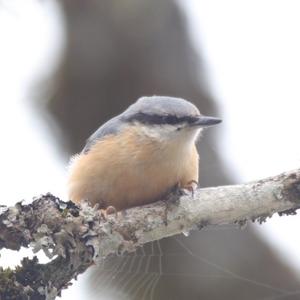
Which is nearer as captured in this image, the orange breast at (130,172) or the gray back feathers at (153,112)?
the orange breast at (130,172)

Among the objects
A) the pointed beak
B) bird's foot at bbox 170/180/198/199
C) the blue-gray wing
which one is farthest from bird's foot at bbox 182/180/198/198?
the blue-gray wing

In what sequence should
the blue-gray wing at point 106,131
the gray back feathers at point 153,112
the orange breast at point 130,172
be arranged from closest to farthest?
1. the orange breast at point 130,172
2. the gray back feathers at point 153,112
3. the blue-gray wing at point 106,131

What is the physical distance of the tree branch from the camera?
2.31 metres

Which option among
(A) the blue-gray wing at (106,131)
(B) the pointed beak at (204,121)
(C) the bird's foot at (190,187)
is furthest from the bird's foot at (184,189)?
(A) the blue-gray wing at (106,131)

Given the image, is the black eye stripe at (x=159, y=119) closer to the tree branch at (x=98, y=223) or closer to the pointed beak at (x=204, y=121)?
the pointed beak at (x=204, y=121)

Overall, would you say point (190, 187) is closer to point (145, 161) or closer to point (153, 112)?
point (145, 161)

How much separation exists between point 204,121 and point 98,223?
734 mm

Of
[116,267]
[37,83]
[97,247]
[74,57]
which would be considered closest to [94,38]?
[74,57]

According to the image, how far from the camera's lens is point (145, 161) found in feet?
9.89

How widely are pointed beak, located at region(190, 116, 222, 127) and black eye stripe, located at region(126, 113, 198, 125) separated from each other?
11 mm

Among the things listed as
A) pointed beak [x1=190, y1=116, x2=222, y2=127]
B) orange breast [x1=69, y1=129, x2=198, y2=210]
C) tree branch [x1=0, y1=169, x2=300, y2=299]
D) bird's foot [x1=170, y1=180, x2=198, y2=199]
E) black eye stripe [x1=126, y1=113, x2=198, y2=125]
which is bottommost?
tree branch [x1=0, y1=169, x2=300, y2=299]

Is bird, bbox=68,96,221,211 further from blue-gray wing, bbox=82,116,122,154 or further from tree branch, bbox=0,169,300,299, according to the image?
tree branch, bbox=0,169,300,299

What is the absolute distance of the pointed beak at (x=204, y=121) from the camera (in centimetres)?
295

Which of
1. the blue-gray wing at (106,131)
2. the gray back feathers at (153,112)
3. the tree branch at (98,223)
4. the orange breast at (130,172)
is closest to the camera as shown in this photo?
the tree branch at (98,223)
